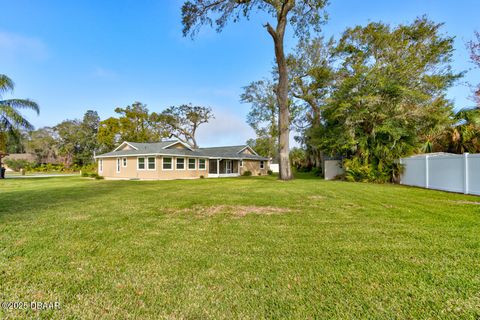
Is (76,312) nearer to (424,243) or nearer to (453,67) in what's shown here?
(424,243)

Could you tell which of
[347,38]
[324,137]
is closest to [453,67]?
[347,38]

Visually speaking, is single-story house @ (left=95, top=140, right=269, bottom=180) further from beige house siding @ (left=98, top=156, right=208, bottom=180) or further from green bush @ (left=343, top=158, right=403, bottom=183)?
green bush @ (left=343, top=158, right=403, bottom=183)

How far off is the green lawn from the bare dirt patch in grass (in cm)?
43

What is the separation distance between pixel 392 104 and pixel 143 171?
62.6ft

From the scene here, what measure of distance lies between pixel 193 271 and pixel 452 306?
2.60 m

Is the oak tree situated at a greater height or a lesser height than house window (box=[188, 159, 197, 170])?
greater

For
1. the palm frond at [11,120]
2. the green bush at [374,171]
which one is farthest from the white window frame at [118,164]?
the green bush at [374,171]

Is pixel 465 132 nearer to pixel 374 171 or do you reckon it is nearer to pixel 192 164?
pixel 374 171

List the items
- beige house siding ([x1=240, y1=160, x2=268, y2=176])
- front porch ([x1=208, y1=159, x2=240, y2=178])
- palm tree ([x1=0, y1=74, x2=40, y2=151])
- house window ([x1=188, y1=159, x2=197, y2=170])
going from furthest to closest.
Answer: beige house siding ([x1=240, y1=160, x2=268, y2=176]) < front porch ([x1=208, y1=159, x2=240, y2=178]) < house window ([x1=188, y1=159, x2=197, y2=170]) < palm tree ([x1=0, y1=74, x2=40, y2=151])

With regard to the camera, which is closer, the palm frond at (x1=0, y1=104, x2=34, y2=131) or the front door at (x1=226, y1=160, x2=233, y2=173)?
the palm frond at (x1=0, y1=104, x2=34, y2=131)

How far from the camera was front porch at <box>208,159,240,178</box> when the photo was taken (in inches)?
997

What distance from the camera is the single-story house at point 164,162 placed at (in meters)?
19.8

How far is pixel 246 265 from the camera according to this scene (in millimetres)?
2930

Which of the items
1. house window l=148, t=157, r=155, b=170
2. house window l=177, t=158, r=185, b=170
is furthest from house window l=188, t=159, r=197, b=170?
house window l=148, t=157, r=155, b=170
